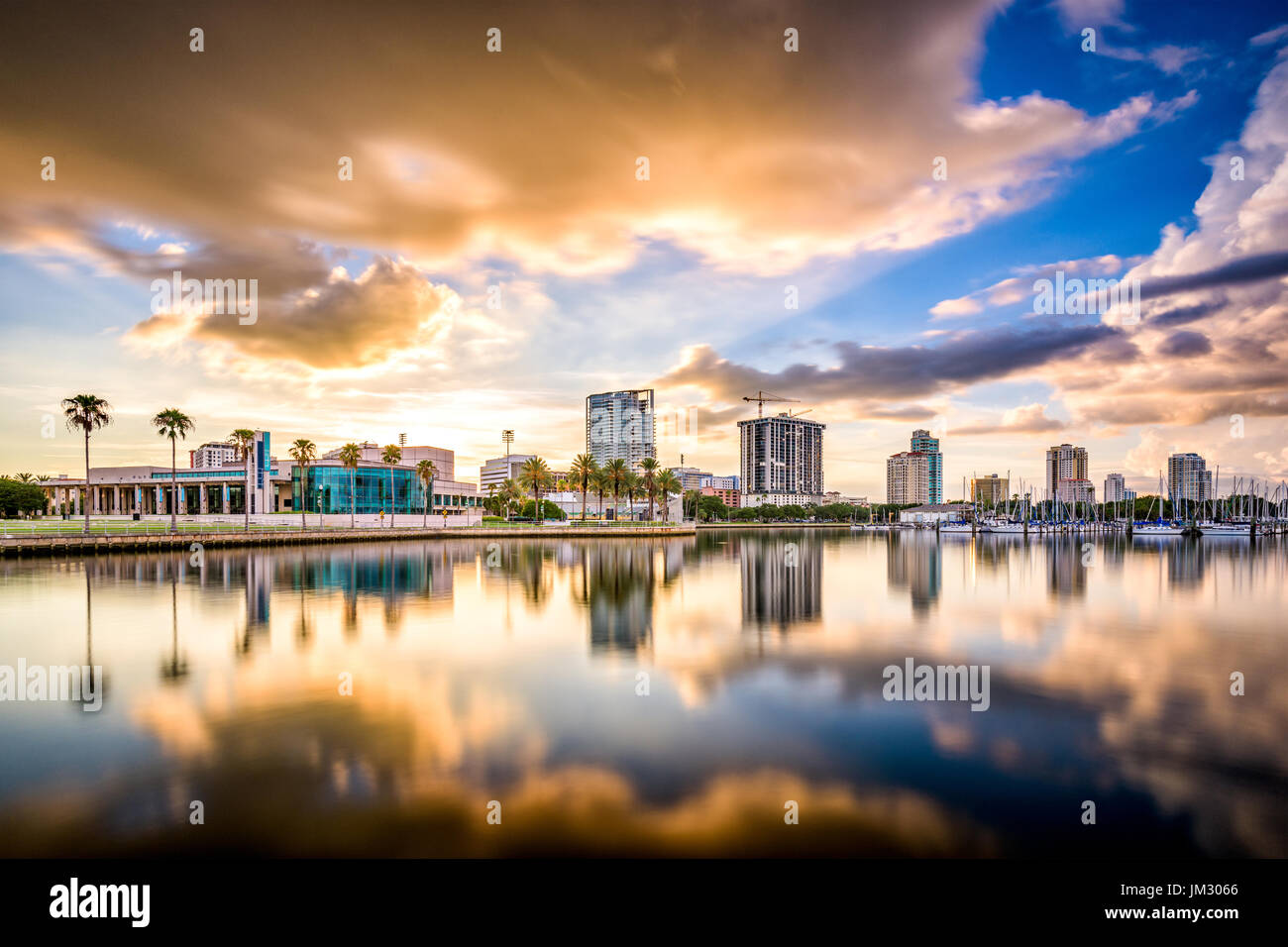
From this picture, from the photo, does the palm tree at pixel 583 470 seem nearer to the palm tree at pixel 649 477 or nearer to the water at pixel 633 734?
the palm tree at pixel 649 477

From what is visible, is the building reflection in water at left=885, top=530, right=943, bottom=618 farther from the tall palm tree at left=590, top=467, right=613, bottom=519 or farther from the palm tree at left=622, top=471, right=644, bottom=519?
the palm tree at left=622, top=471, right=644, bottom=519

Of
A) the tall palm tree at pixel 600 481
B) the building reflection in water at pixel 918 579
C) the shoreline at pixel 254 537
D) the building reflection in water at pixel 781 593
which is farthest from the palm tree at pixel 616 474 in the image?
the building reflection in water at pixel 918 579

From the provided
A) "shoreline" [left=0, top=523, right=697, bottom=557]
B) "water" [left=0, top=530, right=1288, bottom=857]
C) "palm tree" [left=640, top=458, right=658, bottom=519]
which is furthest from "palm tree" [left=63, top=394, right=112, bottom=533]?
"palm tree" [left=640, top=458, right=658, bottom=519]

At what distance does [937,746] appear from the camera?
11.9 m

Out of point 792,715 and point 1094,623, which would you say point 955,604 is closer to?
point 1094,623

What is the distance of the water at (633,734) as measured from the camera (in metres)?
8.76

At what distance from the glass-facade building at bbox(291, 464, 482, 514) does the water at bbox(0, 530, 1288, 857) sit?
312 feet

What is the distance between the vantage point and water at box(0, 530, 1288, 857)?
28.7 ft

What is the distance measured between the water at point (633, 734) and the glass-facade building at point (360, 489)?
3748 inches
